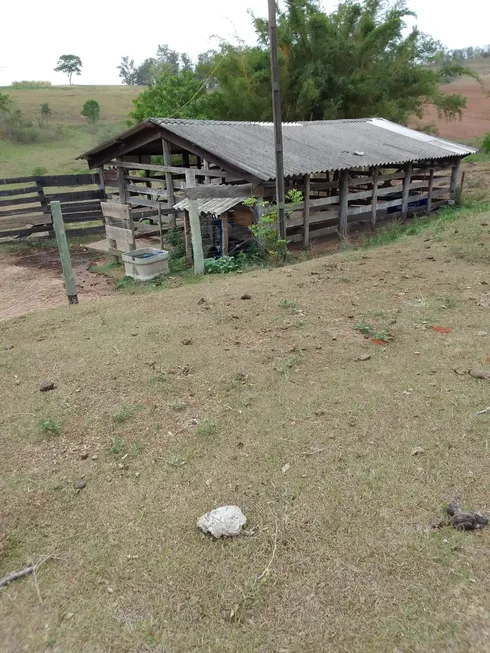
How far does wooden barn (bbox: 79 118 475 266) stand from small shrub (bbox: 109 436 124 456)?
592 centimetres

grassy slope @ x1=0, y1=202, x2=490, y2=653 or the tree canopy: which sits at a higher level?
the tree canopy

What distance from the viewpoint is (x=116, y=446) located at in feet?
11.9

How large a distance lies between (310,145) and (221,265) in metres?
5.14

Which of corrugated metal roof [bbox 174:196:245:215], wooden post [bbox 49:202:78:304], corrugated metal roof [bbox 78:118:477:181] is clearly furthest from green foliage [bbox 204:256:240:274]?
wooden post [bbox 49:202:78:304]

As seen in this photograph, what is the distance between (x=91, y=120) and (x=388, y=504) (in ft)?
154

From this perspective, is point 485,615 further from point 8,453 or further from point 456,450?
point 8,453

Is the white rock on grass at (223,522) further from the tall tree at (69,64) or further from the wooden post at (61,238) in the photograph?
the tall tree at (69,64)

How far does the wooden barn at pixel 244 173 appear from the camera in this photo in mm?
10102

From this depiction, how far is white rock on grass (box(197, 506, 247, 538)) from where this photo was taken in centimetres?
279

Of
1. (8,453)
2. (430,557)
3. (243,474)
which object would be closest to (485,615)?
(430,557)

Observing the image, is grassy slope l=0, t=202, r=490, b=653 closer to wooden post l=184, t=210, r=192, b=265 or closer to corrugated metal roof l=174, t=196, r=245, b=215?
corrugated metal roof l=174, t=196, r=245, b=215

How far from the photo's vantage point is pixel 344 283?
7.26 m

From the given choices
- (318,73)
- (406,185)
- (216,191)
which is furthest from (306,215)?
(318,73)

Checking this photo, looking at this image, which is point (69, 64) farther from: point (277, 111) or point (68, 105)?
point (277, 111)
